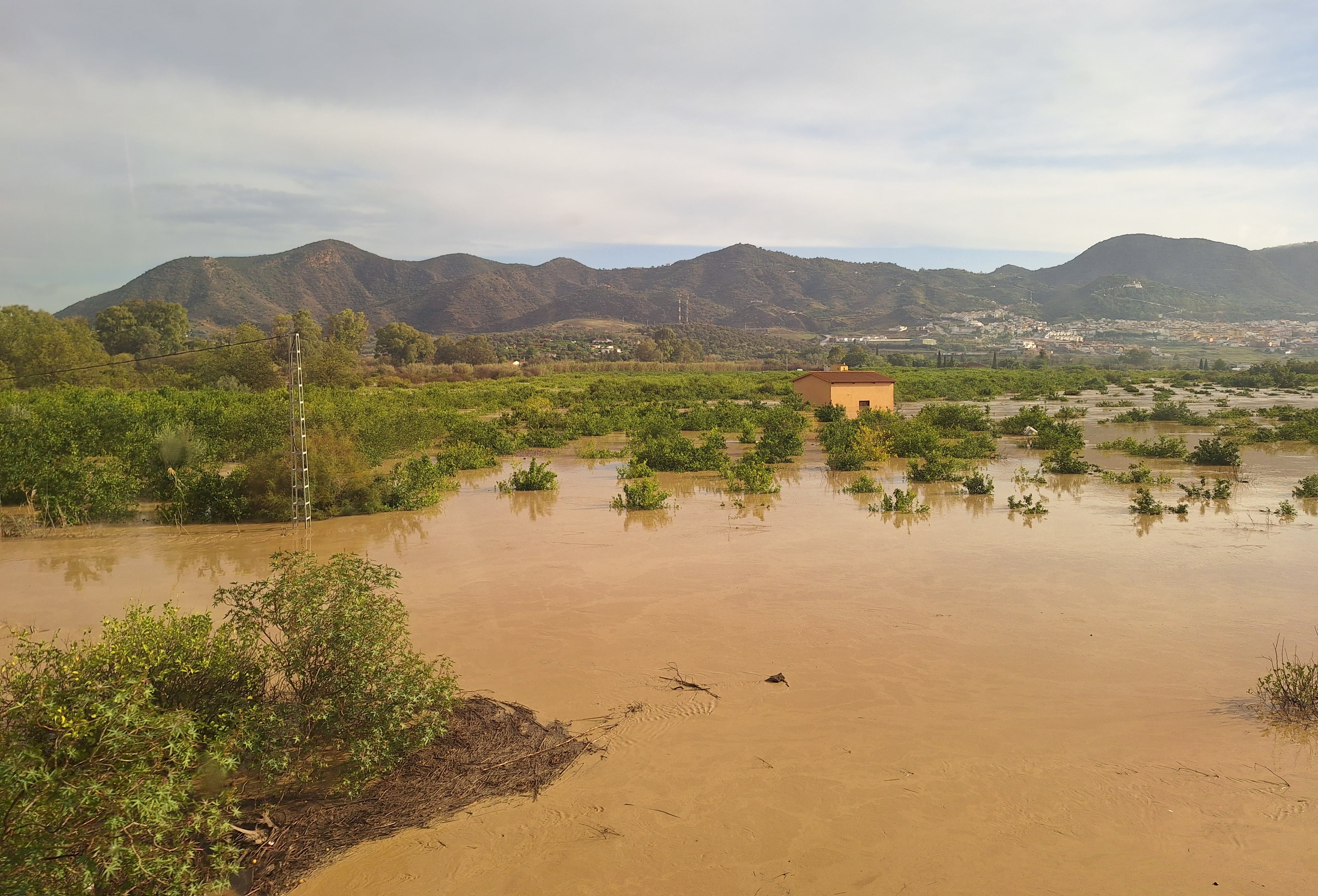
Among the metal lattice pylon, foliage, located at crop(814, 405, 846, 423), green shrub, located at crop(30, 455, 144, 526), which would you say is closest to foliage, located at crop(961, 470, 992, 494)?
foliage, located at crop(814, 405, 846, 423)

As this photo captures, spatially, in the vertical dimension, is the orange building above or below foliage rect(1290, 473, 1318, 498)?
above

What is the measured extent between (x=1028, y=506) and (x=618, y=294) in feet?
503

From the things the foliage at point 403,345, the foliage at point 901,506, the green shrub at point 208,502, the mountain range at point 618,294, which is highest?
the mountain range at point 618,294

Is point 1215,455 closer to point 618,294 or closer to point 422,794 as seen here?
point 422,794

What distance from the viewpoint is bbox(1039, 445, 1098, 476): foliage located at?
72.2 feet

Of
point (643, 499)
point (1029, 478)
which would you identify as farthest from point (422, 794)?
point (1029, 478)

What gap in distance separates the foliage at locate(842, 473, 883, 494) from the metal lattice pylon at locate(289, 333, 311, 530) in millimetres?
A: 11501

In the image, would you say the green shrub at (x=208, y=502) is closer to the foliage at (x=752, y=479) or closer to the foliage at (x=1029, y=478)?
the foliage at (x=752, y=479)

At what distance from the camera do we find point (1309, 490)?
1780 cm

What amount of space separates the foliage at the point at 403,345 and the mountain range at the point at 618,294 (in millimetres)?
36327

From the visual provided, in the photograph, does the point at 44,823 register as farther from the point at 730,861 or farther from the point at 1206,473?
the point at 1206,473

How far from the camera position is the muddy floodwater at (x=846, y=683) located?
5242 millimetres

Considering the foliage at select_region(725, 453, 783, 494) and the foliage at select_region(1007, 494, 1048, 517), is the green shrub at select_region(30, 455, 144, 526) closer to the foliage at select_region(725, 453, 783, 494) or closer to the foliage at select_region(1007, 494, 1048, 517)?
the foliage at select_region(725, 453, 783, 494)

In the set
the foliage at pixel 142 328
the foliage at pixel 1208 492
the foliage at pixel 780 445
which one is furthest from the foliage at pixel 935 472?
the foliage at pixel 142 328
